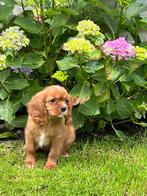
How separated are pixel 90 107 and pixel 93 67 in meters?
0.40

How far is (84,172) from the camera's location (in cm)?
486

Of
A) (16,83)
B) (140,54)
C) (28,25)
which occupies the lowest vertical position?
(16,83)

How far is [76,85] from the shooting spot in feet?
17.8

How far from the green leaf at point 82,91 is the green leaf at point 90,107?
13 centimetres

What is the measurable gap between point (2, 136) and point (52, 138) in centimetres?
86

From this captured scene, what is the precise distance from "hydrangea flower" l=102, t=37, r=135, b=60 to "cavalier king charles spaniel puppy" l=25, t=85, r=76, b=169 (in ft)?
1.78

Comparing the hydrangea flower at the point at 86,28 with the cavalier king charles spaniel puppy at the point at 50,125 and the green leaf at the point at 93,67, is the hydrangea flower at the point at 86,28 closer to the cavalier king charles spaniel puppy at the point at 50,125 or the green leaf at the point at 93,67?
the green leaf at the point at 93,67

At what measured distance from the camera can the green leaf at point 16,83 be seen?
218 inches

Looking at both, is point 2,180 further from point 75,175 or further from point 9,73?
point 9,73

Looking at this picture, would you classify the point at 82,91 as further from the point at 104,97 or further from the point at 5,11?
the point at 5,11

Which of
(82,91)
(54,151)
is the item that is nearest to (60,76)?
(82,91)

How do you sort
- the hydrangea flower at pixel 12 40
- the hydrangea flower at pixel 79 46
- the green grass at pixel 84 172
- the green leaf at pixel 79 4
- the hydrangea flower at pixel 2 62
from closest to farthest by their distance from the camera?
the green grass at pixel 84 172 → the hydrangea flower at pixel 79 46 → the hydrangea flower at pixel 12 40 → the hydrangea flower at pixel 2 62 → the green leaf at pixel 79 4

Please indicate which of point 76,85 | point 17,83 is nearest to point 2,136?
point 17,83

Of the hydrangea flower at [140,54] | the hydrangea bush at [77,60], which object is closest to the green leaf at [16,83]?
the hydrangea bush at [77,60]
